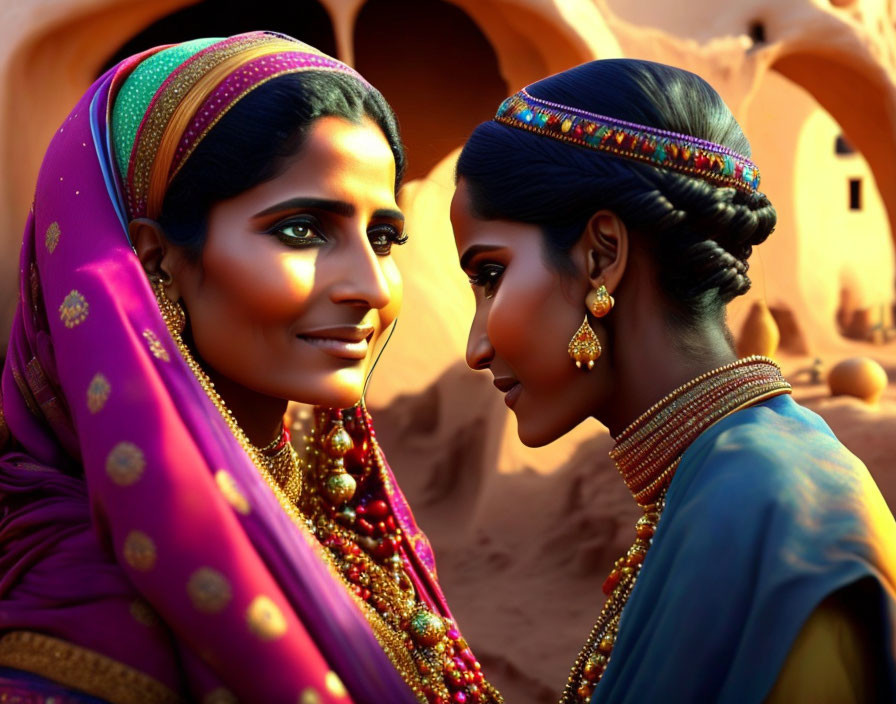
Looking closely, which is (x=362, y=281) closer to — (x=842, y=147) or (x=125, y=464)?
(x=125, y=464)

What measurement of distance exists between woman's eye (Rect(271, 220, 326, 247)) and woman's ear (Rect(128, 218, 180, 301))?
207 millimetres

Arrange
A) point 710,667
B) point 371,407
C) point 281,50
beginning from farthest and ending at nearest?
point 371,407 < point 281,50 < point 710,667

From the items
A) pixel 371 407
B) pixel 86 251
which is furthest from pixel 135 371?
pixel 371 407

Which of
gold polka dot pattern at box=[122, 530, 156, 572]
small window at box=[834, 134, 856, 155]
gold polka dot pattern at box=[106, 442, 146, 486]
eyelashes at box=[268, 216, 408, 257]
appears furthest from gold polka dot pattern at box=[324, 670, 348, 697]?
small window at box=[834, 134, 856, 155]

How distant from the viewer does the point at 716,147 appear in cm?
178

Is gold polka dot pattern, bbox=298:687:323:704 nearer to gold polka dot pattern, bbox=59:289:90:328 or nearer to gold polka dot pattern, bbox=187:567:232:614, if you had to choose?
gold polka dot pattern, bbox=187:567:232:614

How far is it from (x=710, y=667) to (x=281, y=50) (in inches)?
56.2

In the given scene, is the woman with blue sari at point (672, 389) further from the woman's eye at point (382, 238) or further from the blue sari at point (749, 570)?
the woman's eye at point (382, 238)

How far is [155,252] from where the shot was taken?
2.06m

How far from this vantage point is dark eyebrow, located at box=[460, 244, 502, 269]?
1901mm

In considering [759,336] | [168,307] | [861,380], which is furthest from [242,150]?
[861,380]

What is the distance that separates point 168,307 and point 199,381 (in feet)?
0.61

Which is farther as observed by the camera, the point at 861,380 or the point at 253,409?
the point at 861,380

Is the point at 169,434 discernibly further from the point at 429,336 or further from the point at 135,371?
the point at 429,336
